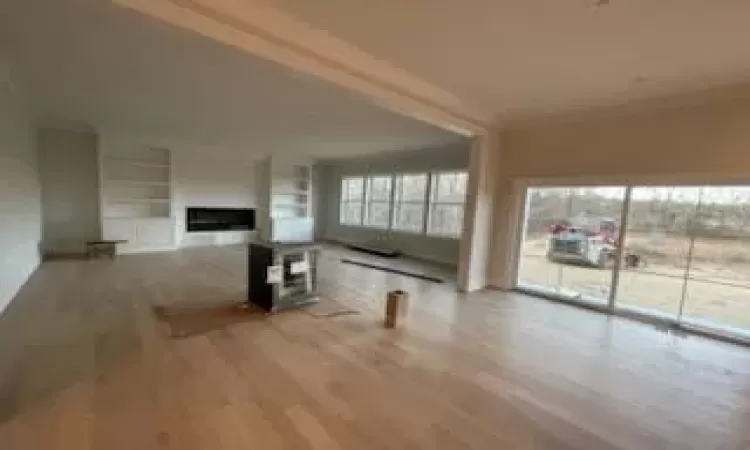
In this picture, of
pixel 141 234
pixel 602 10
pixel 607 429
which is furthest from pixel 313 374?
pixel 141 234

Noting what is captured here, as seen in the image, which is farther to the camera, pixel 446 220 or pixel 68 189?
pixel 446 220

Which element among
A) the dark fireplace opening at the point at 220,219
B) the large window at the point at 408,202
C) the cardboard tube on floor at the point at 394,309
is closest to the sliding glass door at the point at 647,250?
the large window at the point at 408,202

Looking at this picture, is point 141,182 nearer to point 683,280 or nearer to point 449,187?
point 449,187

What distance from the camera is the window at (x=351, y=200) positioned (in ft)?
33.3

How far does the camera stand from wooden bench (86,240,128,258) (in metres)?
6.80

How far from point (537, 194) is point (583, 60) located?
261 centimetres

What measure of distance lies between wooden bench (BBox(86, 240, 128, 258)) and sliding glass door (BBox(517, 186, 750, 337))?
775 centimetres

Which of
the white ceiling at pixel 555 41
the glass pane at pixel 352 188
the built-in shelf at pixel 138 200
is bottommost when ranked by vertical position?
the built-in shelf at pixel 138 200

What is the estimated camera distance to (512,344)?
340cm

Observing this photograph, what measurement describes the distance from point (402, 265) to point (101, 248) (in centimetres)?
610

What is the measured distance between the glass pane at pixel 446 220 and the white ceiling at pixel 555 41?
385cm

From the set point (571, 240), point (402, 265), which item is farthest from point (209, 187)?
point (571, 240)

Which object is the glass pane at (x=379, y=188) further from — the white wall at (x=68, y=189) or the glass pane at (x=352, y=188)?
the white wall at (x=68, y=189)

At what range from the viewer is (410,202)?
8.67 m
